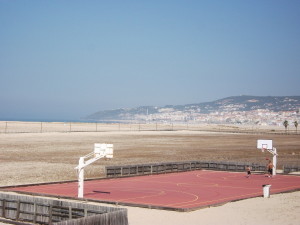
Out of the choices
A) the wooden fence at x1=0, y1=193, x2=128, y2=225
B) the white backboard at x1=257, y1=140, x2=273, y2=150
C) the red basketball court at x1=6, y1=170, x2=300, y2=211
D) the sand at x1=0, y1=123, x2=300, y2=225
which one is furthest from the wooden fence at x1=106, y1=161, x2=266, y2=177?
the wooden fence at x1=0, y1=193, x2=128, y2=225

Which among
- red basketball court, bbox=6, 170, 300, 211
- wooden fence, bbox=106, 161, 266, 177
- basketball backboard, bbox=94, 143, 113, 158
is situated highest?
basketball backboard, bbox=94, 143, 113, 158

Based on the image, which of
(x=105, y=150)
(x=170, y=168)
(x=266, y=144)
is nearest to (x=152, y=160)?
(x=170, y=168)

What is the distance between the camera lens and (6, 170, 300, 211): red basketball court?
91.6 ft

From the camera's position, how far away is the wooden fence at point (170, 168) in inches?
1569

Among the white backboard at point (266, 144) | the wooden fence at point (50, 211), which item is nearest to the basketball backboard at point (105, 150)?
the wooden fence at point (50, 211)

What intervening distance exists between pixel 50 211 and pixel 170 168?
22871 millimetres

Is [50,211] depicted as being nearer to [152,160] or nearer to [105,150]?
[105,150]

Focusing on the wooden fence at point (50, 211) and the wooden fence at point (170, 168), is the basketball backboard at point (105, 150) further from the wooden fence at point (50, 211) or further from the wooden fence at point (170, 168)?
the wooden fence at point (170, 168)

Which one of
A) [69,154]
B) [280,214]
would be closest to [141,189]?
[280,214]

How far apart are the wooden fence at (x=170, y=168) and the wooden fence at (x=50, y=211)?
1548 cm

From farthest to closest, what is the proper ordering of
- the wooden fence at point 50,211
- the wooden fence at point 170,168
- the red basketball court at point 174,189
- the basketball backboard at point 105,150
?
the wooden fence at point 170,168 → the basketball backboard at point 105,150 → the red basketball court at point 174,189 → the wooden fence at point 50,211

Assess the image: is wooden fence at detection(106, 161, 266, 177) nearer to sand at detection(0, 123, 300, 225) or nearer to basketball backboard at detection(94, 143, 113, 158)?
sand at detection(0, 123, 300, 225)

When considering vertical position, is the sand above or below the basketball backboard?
below

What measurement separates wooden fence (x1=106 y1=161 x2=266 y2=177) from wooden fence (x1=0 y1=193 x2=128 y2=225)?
1548 cm
